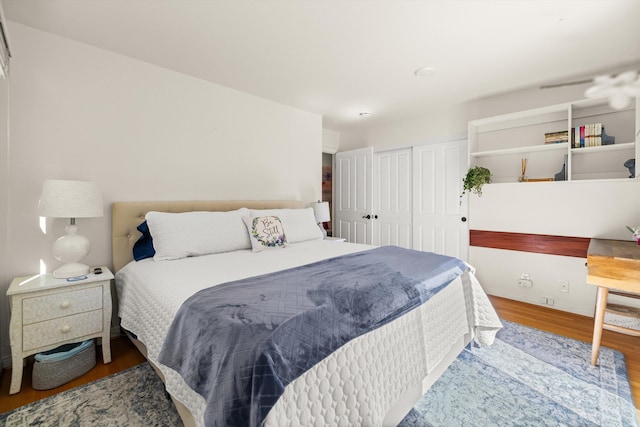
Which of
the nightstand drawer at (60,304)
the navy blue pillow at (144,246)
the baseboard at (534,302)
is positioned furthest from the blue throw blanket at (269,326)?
the baseboard at (534,302)

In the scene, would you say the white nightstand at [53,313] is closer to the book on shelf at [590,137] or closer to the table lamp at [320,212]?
the table lamp at [320,212]

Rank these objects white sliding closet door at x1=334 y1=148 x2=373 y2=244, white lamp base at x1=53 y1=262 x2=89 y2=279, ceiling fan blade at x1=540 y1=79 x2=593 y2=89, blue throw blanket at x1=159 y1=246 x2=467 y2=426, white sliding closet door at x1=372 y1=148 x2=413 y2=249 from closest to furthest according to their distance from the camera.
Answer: blue throw blanket at x1=159 y1=246 x2=467 y2=426 < white lamp base at x1=53 y1=262 x2=89 y2=279 < ceiling fan blade at x1=540 y1=79 x2=593 y2=89 < white sliding closet door at x1=372 y1=148 x2=413 y2=249 < white sliding closet door at x1=334 y1=148 x2=373 y2=244

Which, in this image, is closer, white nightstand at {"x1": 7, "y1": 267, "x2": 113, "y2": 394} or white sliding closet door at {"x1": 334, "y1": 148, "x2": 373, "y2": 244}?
white nightstand at {"x1": 7, "y1": 267, "x2": 113, "y2": 394}

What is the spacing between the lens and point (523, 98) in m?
3.23

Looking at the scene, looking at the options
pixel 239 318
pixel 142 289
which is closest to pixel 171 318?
A: pixel 239 318

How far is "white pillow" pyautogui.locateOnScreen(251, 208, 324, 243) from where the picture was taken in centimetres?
291

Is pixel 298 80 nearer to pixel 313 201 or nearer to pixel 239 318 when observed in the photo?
pixel 313 201

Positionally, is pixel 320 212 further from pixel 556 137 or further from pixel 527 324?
pixel 556 137

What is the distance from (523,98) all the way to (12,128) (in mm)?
4679

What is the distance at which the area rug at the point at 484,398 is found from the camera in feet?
4.86

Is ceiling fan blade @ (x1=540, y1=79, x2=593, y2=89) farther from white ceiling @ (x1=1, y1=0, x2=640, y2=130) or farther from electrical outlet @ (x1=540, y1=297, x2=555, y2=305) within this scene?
electrical outlet @ (x1=540, y1=297, x2=555, y2=305)

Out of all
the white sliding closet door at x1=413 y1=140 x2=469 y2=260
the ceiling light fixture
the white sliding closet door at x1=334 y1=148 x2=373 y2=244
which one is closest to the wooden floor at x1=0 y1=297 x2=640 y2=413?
the white sliding closet door at x1=413 y1=140 x2=469 y2=260

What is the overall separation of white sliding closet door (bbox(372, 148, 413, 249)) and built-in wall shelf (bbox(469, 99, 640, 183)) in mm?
991

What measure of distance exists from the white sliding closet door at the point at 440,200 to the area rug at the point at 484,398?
1812 mm
